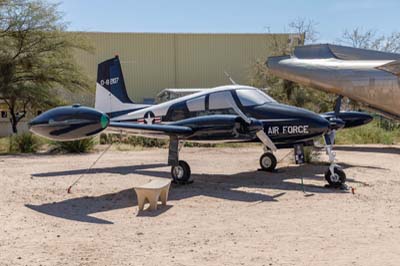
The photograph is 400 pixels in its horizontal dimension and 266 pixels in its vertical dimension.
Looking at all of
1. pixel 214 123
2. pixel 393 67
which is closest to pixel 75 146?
pixel 214 123

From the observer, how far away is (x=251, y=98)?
42.5 feet

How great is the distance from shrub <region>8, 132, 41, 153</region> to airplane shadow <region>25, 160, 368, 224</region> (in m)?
7.89

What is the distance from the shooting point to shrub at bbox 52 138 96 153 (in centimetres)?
2088

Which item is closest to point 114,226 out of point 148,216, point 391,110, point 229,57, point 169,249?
point 148,216

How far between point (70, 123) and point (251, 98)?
5149mm

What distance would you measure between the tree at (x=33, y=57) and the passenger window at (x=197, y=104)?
13420mm

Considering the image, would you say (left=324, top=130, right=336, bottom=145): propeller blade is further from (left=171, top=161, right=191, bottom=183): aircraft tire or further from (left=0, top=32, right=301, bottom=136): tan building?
(left=0, top=32, right=301, bottom=136): tan building

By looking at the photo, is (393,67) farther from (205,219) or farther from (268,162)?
(205,219)

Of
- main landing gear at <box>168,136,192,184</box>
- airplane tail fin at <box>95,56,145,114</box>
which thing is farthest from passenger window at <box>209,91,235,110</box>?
airplane tail fin at <box>95,56,145,114</box>

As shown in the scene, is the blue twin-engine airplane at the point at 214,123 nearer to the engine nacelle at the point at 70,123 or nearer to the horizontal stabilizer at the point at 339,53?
the engine nacelle at the point at 70,123

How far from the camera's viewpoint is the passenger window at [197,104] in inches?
517

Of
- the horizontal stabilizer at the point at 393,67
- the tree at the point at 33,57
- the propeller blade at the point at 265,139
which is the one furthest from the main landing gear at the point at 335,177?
the tree at the point at 33,57

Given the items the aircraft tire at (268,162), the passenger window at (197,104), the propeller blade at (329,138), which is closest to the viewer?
the propeller blade at (329,138)

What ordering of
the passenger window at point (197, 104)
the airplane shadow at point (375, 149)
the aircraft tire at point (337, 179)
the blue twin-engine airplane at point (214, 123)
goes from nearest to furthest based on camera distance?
the blue twin-engine airplane at point (214, 123), the aircraft tire at point (337, 179), the passenger window at point (197, 104), the airplane shadow at point (375, 149)
